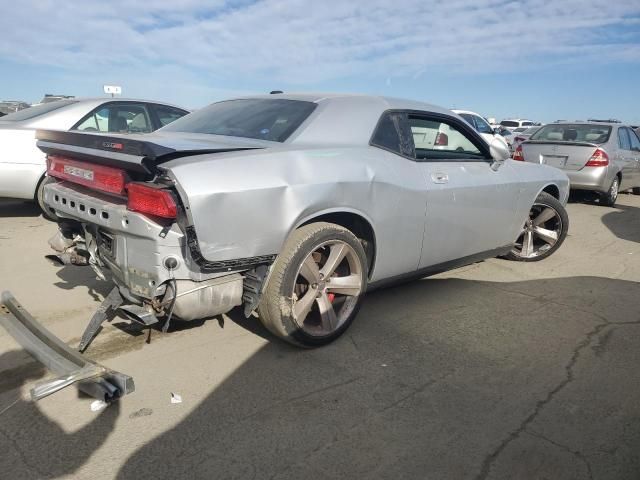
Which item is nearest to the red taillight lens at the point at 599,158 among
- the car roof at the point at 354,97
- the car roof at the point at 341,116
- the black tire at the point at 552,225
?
the black tire at the point at 552,225

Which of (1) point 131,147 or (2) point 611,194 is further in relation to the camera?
(2) point 611,194

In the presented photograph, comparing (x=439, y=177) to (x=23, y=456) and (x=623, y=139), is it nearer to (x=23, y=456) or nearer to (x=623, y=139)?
(x=23, y=456)

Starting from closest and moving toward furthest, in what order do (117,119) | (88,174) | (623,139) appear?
(88,174) → (117,119) → (623,139)

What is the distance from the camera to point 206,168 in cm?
250

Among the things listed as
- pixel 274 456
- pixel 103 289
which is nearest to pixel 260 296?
pixel 274 456

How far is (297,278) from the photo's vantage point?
313 cm

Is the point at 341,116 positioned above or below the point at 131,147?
above

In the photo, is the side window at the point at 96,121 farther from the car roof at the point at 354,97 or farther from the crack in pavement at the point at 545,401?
the crack in pavement at the point at 545,401

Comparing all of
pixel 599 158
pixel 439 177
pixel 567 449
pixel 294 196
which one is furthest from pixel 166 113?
pixel 599 158

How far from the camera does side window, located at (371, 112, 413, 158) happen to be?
347 centimetres

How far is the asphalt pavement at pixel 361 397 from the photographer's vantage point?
2.18 meters

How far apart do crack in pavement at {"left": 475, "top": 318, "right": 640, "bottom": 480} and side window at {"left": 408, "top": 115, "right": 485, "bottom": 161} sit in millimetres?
1622

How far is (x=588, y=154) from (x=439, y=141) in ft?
19.0

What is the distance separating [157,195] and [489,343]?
2.32 metres
